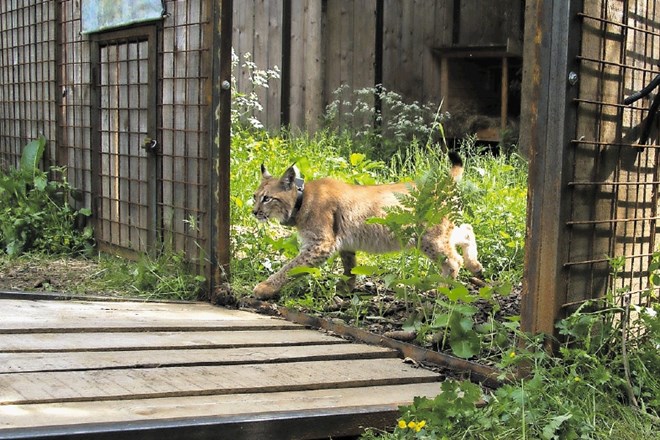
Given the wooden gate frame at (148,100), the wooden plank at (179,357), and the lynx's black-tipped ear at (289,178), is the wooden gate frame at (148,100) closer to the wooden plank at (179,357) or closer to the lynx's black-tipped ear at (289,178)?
the lynx's black-tipped ear at (289,178)

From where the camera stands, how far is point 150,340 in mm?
4734

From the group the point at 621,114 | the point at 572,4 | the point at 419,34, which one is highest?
the point at 419,34

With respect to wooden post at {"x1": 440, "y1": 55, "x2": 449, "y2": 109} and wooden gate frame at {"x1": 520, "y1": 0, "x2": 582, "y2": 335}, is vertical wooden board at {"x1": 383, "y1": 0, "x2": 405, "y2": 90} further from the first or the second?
wooden gate frame at {"x1": 520, "y1": 0, "x2": 582, "y2": 335}

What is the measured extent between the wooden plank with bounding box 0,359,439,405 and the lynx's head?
2.32m

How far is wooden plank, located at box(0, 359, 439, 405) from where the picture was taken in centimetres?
361

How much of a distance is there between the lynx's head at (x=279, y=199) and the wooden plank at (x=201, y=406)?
2743mm

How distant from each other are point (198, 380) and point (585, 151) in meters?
2.04

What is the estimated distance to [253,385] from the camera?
3973 mm

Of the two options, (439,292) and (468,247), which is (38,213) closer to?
(468,247)

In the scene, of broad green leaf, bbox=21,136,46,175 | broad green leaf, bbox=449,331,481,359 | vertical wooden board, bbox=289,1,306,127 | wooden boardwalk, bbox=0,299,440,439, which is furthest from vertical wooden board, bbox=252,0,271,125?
broad green leaf, bbox=449,331,481,359

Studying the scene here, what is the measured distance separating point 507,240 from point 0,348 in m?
4.50

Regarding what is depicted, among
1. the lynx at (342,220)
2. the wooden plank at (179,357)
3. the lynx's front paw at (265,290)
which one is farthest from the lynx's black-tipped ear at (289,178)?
the wooden plank at (179,357)

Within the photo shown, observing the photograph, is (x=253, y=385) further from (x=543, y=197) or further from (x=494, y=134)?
(x=494, y=134)

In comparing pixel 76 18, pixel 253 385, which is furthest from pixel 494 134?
pixel 253 385
